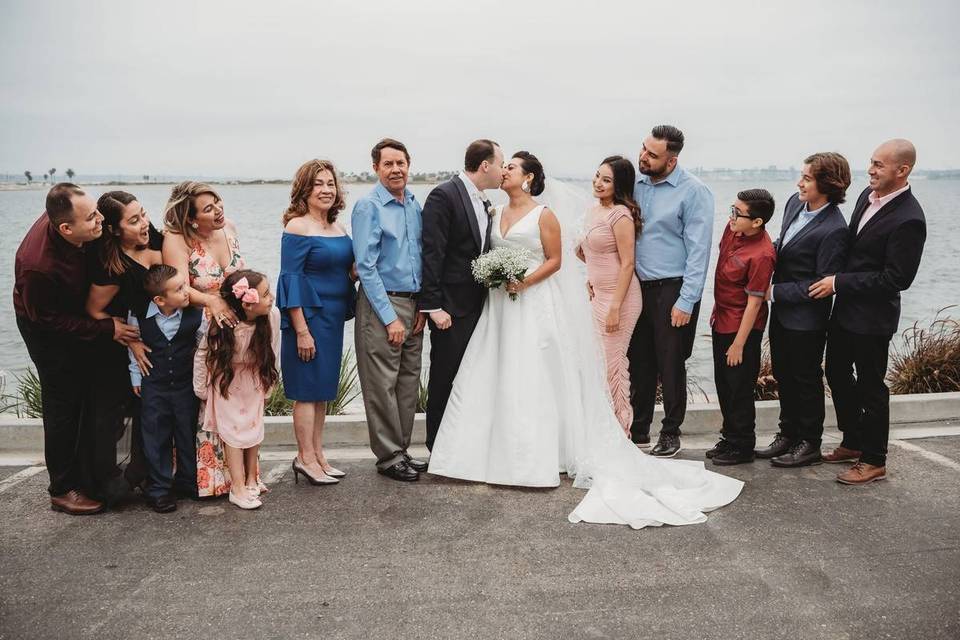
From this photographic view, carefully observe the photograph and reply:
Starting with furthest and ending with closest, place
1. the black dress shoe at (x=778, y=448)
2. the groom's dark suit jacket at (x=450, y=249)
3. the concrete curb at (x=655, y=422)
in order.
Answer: the concrete curb at (x=655, y=422) < the black dress shoe at (x=778, y=448) < the groom's dark suit jacket at (x=450, y=249)

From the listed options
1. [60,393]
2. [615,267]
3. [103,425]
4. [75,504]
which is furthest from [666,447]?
[60,393]

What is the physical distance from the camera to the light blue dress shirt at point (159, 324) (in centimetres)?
457

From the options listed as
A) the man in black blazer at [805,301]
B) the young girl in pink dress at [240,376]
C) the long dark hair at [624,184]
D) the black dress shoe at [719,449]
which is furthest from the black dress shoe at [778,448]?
the young girl in pink dress at [240,376]

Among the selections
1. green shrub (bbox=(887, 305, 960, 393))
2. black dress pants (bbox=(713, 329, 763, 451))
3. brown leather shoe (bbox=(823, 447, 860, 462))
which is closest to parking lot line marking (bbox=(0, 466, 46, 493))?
black dress pants (bbox=(713, 329, 763, 451))

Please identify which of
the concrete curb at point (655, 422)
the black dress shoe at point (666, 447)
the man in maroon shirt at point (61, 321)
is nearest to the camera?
the man in maroon shirt at point (61, 321)

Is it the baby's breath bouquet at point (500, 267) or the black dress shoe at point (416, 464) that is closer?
the baby's breath bouquet at point (500, 267)

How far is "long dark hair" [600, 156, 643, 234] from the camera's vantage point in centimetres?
543

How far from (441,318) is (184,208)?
72.5 inches

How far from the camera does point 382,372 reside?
5.17m

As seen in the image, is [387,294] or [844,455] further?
[844,455]

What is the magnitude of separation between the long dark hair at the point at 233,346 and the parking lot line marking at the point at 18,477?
5.63 feet

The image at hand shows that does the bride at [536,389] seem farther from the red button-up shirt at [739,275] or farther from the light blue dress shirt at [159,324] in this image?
the light blue dress shirt at [159,324]

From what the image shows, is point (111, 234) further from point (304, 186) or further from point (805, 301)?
point (805, 301)

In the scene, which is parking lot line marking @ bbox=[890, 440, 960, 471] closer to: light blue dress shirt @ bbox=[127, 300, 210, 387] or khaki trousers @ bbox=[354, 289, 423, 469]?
khaki trousers @ bbox=[354, 289, 423, 469]
